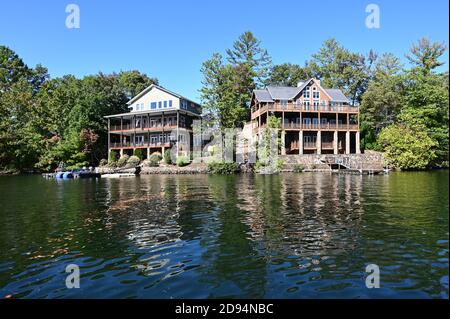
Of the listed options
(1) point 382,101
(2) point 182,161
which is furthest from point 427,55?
(2) point 182,161

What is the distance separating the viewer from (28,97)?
2453 inches

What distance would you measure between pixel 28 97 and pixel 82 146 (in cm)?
1482

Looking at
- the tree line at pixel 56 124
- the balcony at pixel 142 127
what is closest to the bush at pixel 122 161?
the balcony at pixel 142 127

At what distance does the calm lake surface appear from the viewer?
23.5ft

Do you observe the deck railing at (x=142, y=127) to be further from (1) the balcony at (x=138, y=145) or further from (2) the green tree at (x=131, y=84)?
(2) the green tree at (x=131, y=84)

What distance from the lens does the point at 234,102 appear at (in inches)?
2318

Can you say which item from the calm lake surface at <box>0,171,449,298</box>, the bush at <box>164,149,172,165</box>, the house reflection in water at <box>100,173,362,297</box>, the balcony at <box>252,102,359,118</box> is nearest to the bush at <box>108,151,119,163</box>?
the bush at <box>164,149,172,165</box>

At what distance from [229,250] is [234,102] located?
50626 millimetres

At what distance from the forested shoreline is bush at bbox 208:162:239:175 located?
509 inches

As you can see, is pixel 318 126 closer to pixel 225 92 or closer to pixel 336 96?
pixel 336 96

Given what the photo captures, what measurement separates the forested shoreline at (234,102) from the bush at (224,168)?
12940mm

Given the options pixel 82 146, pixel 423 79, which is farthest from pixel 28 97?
pixel 423 79

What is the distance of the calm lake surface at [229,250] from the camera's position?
716cm
